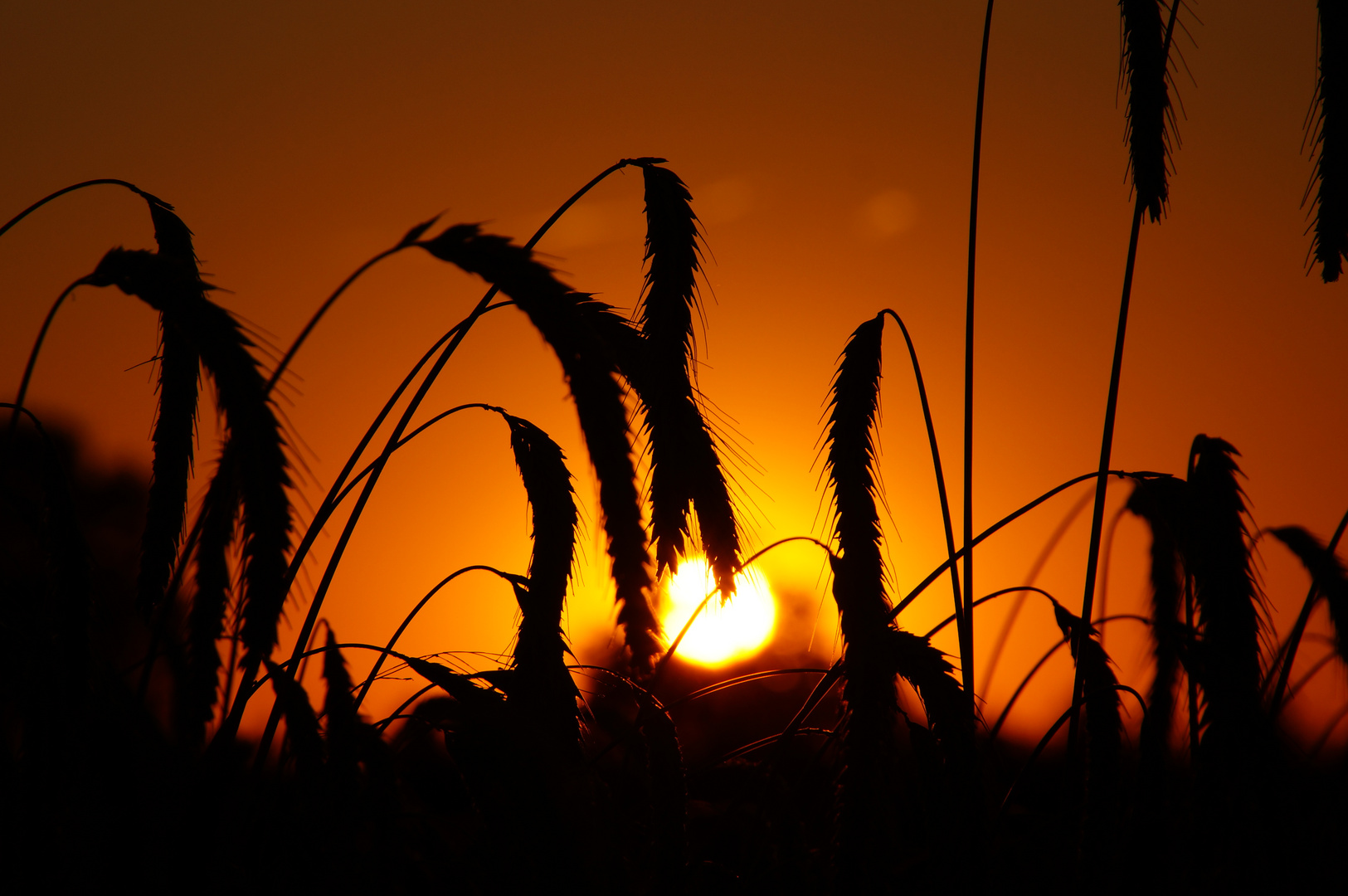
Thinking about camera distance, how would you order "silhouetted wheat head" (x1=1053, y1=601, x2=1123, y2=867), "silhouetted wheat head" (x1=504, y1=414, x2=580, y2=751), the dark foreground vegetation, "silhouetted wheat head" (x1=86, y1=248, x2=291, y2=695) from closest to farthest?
"silhouetted wheat head" (x1=86, y1=248, x2=291, y2=695) → the dark foreground vegetation → "silhouetted wheat head" (x1=504, y1=414, x2=580, y2=751) → "silhouetted wheat head" (x1=1053, y1=601, x2=1123, y2=867)

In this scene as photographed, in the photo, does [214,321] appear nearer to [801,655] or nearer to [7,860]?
[7,860]

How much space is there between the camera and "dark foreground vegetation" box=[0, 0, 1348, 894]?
176 centimetres

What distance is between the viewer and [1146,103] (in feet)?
8.30

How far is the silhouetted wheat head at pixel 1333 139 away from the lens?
2.42m

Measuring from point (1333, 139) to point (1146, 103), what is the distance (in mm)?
539

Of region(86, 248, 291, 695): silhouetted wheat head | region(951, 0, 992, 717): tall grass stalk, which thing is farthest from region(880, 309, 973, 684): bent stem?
region(86, 248, 291, 695): silhouetted wheat head

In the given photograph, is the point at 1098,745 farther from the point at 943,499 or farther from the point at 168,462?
the point at 168,462

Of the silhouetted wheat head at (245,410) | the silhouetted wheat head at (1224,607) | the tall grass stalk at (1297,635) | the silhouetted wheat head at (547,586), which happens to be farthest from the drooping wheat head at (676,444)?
the tall grass stalk at (1297,635)

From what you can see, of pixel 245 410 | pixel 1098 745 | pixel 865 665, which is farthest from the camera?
pixel 1098 745

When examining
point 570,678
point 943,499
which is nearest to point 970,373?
point 943,499

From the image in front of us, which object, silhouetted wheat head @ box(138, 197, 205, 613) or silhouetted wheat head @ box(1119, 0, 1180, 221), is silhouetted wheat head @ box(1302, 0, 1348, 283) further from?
silhouetted wheat head @ box(138, 197, 205, 613)

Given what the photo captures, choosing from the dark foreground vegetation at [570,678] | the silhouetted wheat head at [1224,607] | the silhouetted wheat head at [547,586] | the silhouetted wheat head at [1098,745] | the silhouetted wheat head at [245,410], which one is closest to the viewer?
the silhouetted wheat head at [245,410]

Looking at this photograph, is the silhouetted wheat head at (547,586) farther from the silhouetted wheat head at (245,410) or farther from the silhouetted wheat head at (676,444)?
the silhouetted wheat head at (245,410)

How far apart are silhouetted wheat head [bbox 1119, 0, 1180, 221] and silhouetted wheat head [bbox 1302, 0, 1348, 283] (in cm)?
43
